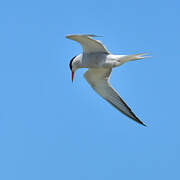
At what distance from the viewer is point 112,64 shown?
9.91 m

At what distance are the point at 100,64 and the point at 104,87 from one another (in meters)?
1.32

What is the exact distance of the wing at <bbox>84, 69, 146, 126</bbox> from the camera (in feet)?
36.0

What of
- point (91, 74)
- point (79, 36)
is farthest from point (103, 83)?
point (79, 36)

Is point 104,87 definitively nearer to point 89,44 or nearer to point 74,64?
point 74,64

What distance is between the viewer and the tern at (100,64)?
9781 millimetres

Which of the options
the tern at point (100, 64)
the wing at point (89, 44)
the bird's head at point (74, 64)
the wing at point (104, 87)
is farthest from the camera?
the wing at point (104, 87)

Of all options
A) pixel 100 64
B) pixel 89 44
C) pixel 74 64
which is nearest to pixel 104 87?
pixel 74 64

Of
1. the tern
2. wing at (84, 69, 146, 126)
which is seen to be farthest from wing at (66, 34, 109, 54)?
wing at (84, 69, 146, 126)

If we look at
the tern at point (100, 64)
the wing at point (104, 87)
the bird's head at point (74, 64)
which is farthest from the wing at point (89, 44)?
the wing at point (104, 87)

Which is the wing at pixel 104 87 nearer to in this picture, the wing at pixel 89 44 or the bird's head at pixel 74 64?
the bird's head at pixel 74 64

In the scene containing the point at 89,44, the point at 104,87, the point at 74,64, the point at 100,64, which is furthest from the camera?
the point at 104,87

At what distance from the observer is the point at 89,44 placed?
32.9 feet

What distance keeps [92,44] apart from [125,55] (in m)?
0.89

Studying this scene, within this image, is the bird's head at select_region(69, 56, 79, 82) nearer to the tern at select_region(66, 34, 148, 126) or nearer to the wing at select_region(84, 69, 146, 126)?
the tern at select_region(66, 34, 148, 126)
